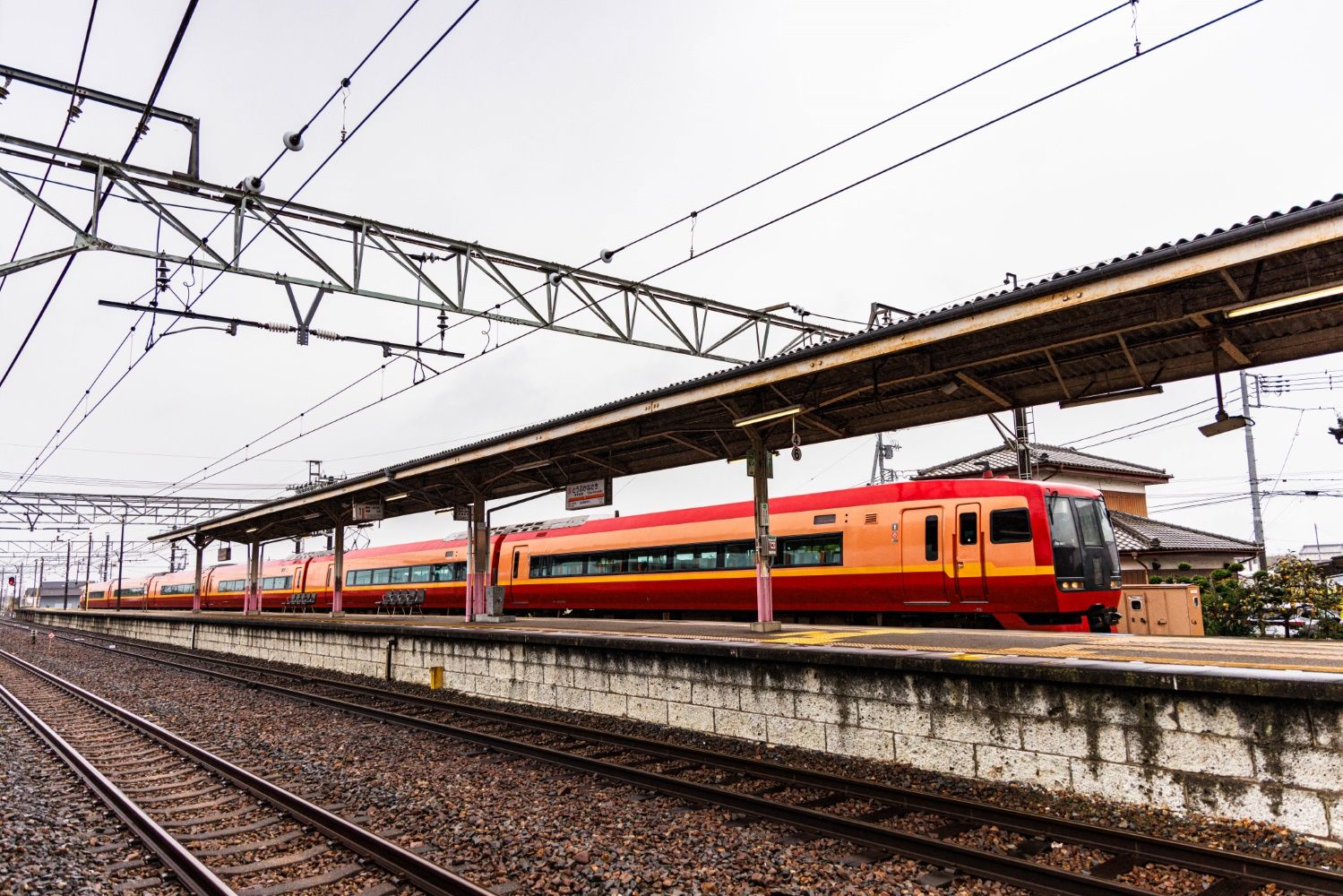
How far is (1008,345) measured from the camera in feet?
31.3

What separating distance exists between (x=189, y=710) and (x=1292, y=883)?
1533 cm

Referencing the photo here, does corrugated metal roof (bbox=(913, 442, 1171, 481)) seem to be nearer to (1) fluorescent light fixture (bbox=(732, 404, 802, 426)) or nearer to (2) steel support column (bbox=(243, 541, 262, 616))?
(1) fluorescent light fixture (bbox=(732, 404, 802, 426))

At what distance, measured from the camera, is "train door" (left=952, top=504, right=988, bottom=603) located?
13156 mm

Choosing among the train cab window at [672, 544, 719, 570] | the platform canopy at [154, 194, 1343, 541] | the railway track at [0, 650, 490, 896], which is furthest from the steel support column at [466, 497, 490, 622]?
the railway track at [0, 650, 490, 896]

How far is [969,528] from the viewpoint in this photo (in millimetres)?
13320

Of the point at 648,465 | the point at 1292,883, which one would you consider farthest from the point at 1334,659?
the point at 648,465

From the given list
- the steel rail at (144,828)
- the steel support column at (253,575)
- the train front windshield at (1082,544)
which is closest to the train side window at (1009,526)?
the train front windshield at (1082,544)

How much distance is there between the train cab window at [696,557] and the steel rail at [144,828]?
11.1m

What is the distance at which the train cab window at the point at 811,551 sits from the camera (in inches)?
590

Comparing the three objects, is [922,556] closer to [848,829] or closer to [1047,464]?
[848,829]

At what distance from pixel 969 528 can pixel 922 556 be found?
3.05 ft

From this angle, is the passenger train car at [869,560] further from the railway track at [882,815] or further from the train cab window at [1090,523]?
the railway track at [882,815]

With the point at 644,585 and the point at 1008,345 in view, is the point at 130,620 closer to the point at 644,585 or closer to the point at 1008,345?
the point at 644,585

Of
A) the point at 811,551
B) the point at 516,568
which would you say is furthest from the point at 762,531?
the point at 516,568
